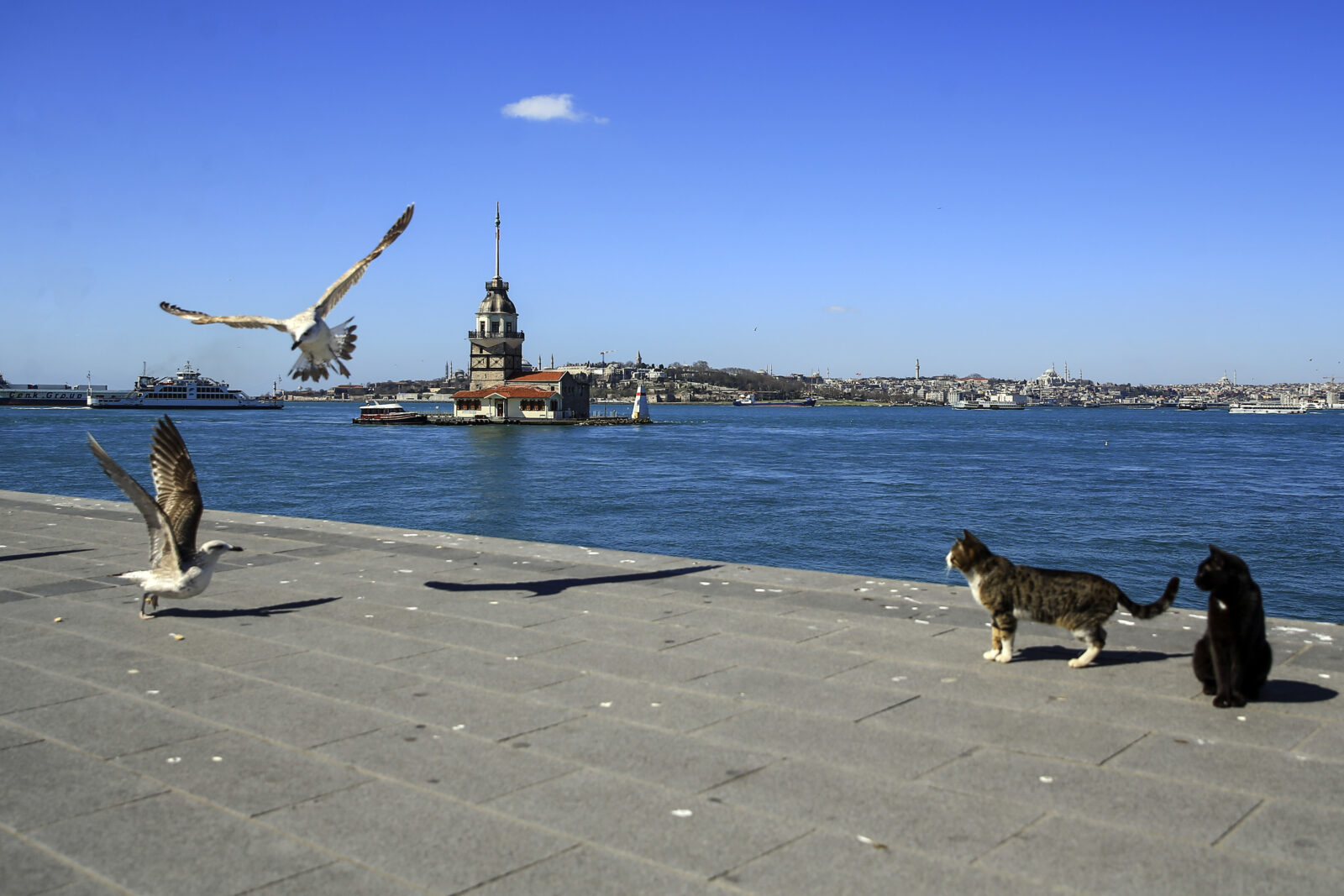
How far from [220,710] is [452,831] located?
7.25 ft

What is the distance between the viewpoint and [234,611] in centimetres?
779

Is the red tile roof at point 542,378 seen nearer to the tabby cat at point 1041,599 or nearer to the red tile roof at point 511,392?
the red tile roof at point 511,392

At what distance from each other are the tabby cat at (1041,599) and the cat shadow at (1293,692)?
695mm

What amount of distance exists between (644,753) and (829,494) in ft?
126

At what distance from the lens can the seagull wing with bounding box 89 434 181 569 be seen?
683cm

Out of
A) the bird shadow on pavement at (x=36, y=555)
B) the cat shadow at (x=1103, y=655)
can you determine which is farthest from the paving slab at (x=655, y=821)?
the bird shadow on pavement at (x=36, y=555)

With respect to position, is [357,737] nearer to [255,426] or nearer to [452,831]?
[452,831]

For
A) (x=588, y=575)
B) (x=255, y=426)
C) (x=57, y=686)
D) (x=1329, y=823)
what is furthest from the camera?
(x=255, y=426)

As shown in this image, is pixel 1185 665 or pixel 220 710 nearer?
pixel 220 710

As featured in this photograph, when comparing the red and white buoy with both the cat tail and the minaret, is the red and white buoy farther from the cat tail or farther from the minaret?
the cat tail

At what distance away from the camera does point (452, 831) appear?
3826 mm

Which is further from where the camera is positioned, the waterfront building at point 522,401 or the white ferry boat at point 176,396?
the white ferry boat at point 176,396

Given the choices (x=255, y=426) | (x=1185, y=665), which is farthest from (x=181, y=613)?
(x=255, y=426)

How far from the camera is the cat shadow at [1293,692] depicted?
5.32 meters
